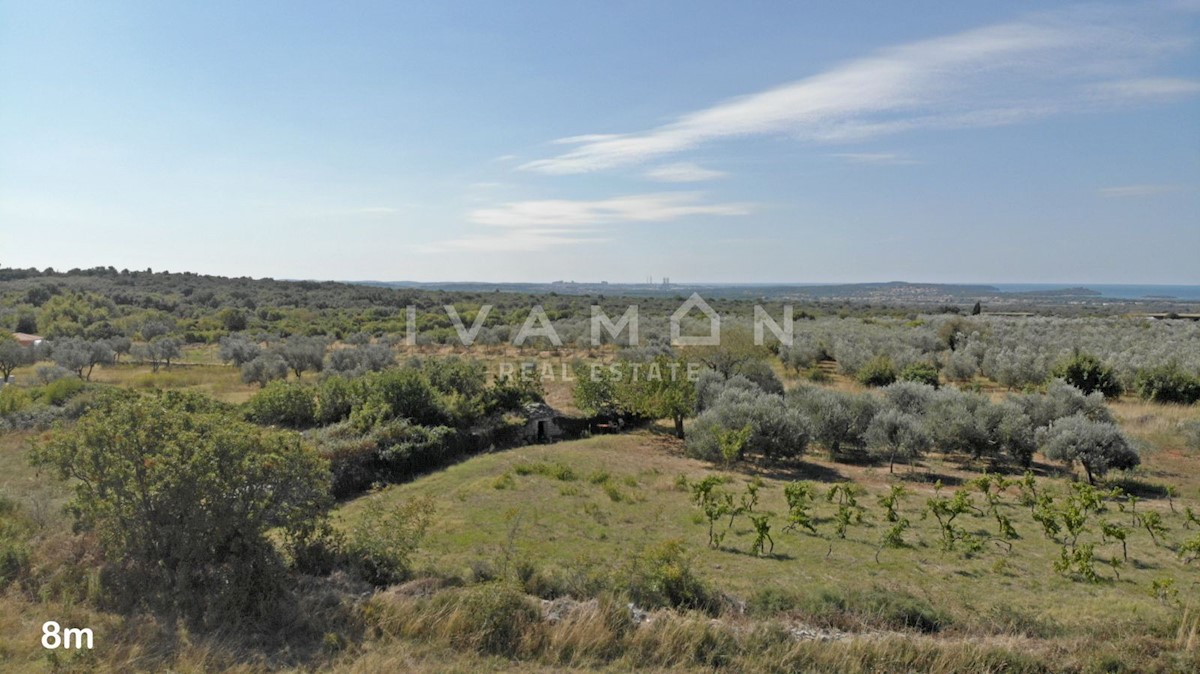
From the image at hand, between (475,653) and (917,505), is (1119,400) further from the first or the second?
(475,653)

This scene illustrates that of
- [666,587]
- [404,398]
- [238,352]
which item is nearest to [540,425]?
[404,398]

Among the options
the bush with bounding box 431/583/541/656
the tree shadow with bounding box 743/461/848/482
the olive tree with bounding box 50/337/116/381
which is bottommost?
the tree shadow with bounding box 743/461/848/482

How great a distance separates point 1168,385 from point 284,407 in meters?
31.0

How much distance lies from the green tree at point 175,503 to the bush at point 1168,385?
30.1 meters

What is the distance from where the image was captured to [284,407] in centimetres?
1844

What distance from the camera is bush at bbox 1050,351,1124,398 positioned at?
83.7 feet

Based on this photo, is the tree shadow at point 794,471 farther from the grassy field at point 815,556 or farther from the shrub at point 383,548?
the shrub at point 383,548

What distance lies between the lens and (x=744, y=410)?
61.2 ft

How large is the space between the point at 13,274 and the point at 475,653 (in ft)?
317

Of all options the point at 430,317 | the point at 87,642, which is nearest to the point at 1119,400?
the point at 87,642

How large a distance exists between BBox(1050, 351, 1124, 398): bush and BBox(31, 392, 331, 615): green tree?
93.2 ft

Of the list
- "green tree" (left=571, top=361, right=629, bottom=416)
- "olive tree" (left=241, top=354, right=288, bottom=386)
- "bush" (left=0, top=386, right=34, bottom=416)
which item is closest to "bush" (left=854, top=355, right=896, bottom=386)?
"green tree" (left=571, top=361, right=629, bottom=416)

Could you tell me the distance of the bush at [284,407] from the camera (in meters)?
18.3

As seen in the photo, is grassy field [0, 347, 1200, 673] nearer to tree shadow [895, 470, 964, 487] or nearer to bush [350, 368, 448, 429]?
tree shadow [895, 470, 964, 487]
